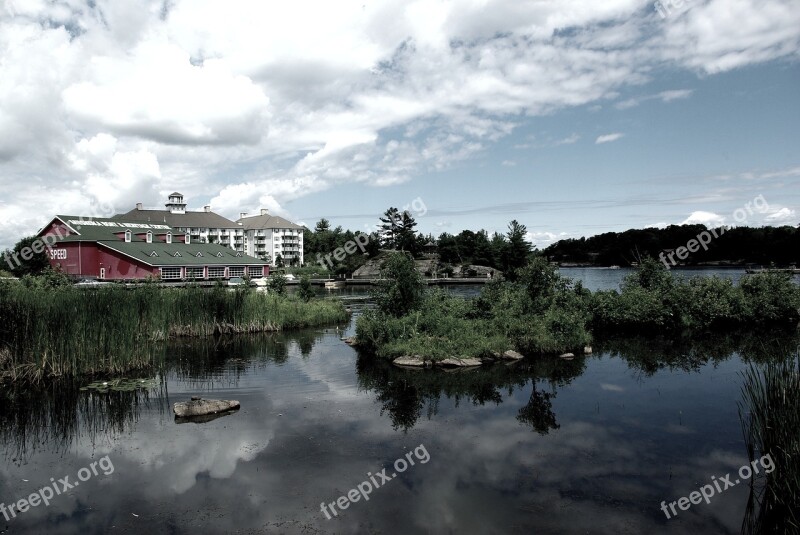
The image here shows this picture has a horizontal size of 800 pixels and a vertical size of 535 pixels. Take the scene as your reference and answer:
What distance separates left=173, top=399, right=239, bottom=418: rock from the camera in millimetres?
13578

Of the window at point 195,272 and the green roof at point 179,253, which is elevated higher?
the green roof at point 179,253

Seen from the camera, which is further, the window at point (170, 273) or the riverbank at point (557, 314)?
the window at point (170, 273)

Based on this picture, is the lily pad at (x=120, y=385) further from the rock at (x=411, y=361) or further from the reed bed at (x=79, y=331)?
the rock at (x=411, y=361)

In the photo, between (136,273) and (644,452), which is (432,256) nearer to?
(136,273)

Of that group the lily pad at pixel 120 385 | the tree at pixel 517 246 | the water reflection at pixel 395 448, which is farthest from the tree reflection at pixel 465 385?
the tree at pixel 517 246

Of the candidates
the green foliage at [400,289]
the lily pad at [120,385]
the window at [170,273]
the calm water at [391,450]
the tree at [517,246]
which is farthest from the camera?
the tree at [517,246]

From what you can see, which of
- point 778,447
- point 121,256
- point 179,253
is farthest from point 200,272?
point 778,447

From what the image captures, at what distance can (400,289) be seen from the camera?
76.6 ft

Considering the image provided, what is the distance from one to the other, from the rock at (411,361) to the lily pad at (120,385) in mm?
8294

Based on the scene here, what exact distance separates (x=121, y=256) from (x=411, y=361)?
47798mm

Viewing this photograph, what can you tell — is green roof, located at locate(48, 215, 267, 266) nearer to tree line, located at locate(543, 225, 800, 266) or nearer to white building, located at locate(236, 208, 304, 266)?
white building, located at locate(236, 208, 304, 266)

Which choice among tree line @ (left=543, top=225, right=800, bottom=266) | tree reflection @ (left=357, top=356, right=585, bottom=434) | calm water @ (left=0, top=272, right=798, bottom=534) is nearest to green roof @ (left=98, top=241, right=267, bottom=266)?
calm water @ (left=0, top=272, right=798, bottom=534)

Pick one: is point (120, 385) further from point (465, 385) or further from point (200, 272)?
point (200, 272)

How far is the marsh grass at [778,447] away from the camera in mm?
7480
